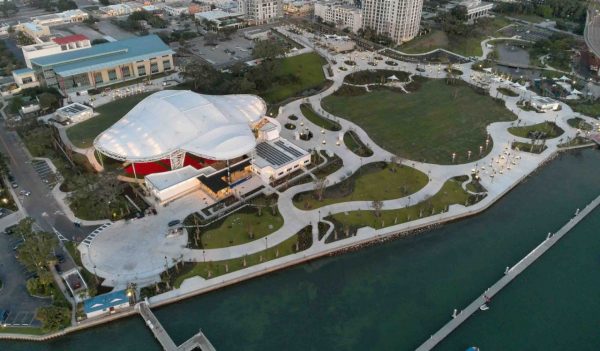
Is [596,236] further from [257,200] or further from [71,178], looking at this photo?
[71,178]

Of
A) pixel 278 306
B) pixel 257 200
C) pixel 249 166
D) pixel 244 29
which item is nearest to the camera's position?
pixel 278 306

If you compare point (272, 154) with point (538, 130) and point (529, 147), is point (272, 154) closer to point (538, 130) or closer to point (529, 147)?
point (529, 147)

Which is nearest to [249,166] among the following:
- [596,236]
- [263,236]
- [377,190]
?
[263,236]

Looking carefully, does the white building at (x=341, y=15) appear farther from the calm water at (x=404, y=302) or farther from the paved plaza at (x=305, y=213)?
the calm water at (x=404, y=302)

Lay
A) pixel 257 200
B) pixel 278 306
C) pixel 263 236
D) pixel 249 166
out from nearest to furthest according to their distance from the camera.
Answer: pixel 278 306
pixel 263 236
pixel 257 200
pixel 249 166

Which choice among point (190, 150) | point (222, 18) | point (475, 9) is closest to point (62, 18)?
point (222, 18)
